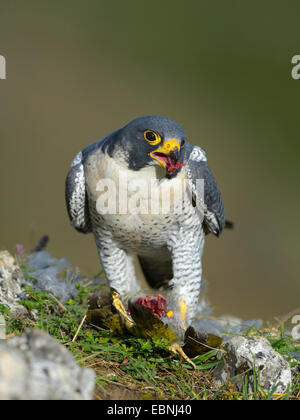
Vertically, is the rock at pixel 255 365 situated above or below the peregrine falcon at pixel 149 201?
below

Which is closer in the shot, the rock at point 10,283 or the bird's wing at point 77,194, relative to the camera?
the rock at point 10,283

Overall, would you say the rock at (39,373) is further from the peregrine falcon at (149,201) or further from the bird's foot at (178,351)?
the peregrine falcon at (149,201)

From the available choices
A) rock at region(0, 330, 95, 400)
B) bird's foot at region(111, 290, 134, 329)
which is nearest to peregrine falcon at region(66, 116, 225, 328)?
bird's foot at region(111, 290, 134, 329)

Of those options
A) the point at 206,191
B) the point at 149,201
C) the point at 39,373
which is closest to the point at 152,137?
the point at 149,201

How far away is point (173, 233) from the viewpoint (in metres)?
2.81

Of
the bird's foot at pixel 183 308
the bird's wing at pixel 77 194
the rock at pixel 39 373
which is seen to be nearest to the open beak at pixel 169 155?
the bird's wing at pixel 77 194

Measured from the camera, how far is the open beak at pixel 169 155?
93.3 inches

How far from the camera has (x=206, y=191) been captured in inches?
113

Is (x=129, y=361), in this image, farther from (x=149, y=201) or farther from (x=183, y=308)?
(x=149, y=201)

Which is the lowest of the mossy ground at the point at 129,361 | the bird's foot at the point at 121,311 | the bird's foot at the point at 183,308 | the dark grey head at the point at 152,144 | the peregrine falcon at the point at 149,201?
the mossy ground at the point at 129,361

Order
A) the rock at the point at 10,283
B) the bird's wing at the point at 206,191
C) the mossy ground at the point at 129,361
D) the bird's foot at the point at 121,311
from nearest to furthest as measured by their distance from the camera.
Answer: the mossy ground at the point at 129,361 < the bird's foot at the point at 121,311 < the rock at the point at 10,283 < the bird's wing at the point at 206,191

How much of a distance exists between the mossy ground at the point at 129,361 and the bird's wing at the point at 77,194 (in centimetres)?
57

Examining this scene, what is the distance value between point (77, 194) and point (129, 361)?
1071 mm

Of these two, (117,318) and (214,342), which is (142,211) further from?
(214,342)
